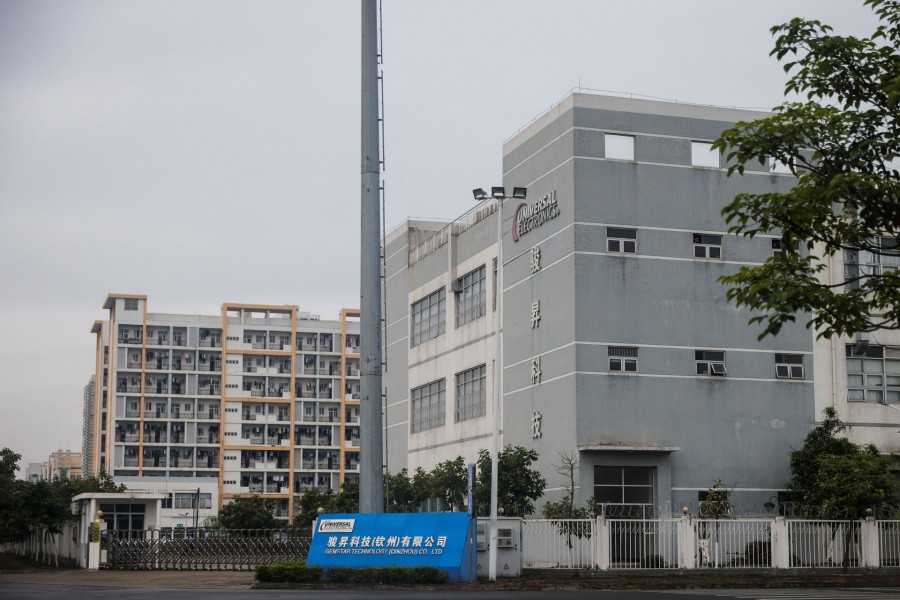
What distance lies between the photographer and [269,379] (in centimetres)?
13362

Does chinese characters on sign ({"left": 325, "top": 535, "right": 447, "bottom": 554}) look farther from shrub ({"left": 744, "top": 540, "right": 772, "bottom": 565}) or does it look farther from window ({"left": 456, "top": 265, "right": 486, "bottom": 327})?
window ({"left": 456, "top": 265, "right": 486, "bottom": 327})

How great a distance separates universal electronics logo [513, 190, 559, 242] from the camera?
48125 mm

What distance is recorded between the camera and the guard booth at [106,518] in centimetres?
4744

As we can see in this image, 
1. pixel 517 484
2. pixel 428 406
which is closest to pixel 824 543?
pixel 517 484

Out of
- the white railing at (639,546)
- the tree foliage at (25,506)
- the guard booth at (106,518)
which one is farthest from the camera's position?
the tree foliage at (25,506)

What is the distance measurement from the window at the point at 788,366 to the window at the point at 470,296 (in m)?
13.4

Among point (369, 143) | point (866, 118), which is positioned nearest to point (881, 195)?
point (866, 118)

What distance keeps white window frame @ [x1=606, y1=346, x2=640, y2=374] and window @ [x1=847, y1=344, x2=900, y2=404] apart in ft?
29.2

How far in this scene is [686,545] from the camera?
37.8 m

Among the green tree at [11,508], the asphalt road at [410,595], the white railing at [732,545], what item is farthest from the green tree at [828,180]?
the green tree at [11,508]

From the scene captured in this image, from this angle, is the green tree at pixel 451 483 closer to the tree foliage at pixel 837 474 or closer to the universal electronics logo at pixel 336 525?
the tree foliage at pixel 837 474

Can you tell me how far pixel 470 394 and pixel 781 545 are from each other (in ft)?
67.8

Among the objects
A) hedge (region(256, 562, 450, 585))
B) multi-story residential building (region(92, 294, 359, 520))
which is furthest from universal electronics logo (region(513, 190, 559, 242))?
multi-story residential building (region(92, 294, 359, 520))

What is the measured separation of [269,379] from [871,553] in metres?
99.5
